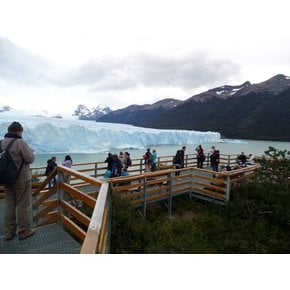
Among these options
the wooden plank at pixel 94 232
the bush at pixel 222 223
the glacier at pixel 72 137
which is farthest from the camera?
the glacier at pixel 72 137

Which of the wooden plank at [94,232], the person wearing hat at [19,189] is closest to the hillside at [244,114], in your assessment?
the person wearing hat at [19,189]

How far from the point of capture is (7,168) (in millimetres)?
2076

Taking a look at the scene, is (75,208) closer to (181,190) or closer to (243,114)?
(181,190)

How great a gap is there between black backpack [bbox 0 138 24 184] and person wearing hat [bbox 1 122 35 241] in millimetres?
24

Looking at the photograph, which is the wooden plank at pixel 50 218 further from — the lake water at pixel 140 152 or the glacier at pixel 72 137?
the glacier at pixel 72 137

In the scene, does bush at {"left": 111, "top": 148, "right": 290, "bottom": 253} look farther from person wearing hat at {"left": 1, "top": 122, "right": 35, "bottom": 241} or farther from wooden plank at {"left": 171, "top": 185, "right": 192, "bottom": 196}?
person wearing hat at {"left": 1, "top": 122, "right": 35, "bottom": 241}

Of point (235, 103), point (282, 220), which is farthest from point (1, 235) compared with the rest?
point (235, 103)

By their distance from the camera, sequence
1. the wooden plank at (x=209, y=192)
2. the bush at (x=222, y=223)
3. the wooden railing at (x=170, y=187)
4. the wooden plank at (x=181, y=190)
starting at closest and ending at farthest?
the bush at (x=222, y=223), the wooden railing at (x=170, y=187), the wooden plank at (x=181, y=190), the wooden plank at (x=209, y=192)

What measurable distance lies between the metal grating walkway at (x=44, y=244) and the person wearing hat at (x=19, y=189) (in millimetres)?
58

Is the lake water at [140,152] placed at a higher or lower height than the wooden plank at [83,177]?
lower

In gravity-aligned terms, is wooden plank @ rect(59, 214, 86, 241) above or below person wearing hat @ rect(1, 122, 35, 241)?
below

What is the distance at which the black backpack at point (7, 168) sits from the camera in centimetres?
206

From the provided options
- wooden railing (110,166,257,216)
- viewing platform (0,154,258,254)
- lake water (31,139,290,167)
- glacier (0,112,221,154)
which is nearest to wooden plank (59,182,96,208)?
viewing platform (0,154,258,254)

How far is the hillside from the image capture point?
59906 mm
